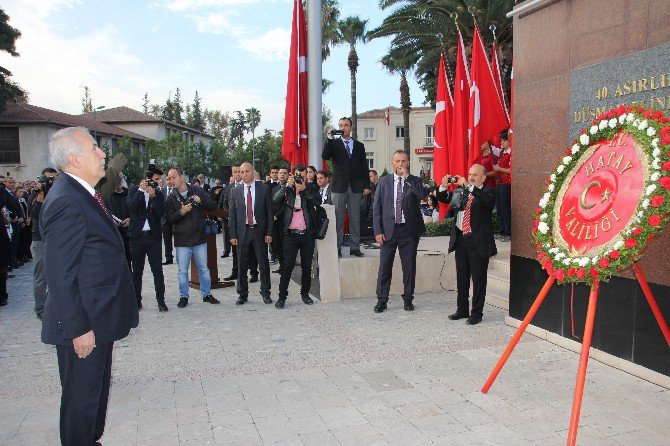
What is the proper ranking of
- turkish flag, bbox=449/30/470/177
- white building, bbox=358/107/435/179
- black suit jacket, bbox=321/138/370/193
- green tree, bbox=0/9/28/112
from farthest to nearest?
white building, bbox=358/107/435/179, green tree, bbox=0/9/28/112, turkish flag, bbox=449/30/470/177, black suit jacket, bbox=321/138/370/193

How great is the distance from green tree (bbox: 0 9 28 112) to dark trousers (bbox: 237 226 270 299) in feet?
103

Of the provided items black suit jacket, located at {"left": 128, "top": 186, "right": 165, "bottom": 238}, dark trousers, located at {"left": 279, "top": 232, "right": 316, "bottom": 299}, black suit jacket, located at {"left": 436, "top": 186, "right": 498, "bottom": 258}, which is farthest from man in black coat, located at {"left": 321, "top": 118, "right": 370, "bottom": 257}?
black suit jacket, located at {"left": 128, "top": 186, "right": 165, "bottom": 238}

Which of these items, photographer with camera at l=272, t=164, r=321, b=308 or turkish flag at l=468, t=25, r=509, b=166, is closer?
photographer with camera at l=272, t=164, r=321, b=308

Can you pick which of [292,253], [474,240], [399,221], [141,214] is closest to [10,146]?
[141,214]

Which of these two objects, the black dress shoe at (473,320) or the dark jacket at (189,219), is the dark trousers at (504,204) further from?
the dark jacket at (189,219)

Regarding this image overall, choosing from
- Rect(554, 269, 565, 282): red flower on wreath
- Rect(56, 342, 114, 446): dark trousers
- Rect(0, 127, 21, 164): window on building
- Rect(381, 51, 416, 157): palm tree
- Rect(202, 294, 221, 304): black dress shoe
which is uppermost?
Rect(381, 51, 416, 157): palm tree

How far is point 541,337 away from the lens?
6211 mm

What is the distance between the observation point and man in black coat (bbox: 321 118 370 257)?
8.66 m

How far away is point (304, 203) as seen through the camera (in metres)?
8.09

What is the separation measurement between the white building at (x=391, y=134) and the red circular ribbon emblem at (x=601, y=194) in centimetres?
6522

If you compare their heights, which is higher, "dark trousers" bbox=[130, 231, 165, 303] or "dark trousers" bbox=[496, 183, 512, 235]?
"dark trousers" bbox=[496, 183, 512, 235]

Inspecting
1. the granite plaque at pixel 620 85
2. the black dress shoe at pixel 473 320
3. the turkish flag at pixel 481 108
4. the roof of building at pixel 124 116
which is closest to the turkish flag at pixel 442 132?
the turkish flag at pixel 481 108

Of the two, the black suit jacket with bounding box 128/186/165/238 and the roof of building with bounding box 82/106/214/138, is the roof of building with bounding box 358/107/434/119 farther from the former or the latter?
the black suit jacket with bounding box 128/186/165/238

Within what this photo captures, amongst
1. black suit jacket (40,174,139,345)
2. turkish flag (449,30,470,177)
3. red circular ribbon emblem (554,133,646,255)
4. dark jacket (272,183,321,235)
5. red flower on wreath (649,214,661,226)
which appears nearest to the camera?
black suit jacket (40,174,139,345)
